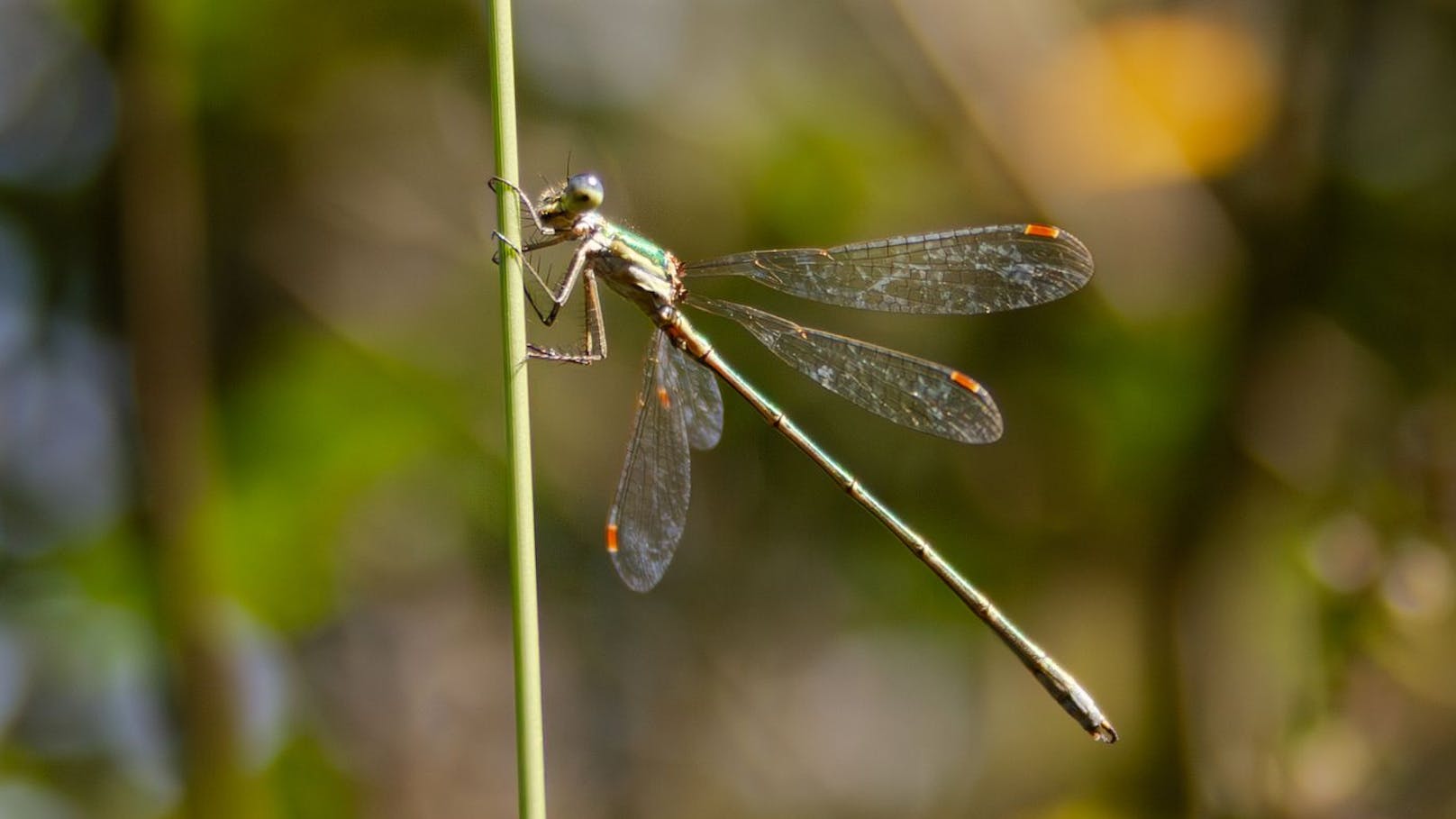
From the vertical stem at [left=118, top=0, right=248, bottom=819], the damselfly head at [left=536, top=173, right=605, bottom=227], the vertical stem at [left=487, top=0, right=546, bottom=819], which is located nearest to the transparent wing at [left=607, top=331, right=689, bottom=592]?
the damselfly head at [left=536, top=173, right=605, bottom=227]

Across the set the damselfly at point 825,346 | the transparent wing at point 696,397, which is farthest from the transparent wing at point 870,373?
the transparent wing at point 696,397

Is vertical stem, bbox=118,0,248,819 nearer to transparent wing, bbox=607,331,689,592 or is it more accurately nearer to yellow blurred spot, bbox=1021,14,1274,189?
transparent wing, bbox=607,331,689,592

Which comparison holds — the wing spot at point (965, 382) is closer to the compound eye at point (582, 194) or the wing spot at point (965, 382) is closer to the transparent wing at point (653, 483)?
the transparent wing at point (653, 483)

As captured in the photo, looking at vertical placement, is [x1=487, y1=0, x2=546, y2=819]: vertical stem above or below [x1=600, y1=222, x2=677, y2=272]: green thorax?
below

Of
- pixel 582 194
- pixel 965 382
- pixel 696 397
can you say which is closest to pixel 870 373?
pixel 965 382

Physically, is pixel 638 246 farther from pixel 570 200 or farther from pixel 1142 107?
pixel 1142 107
